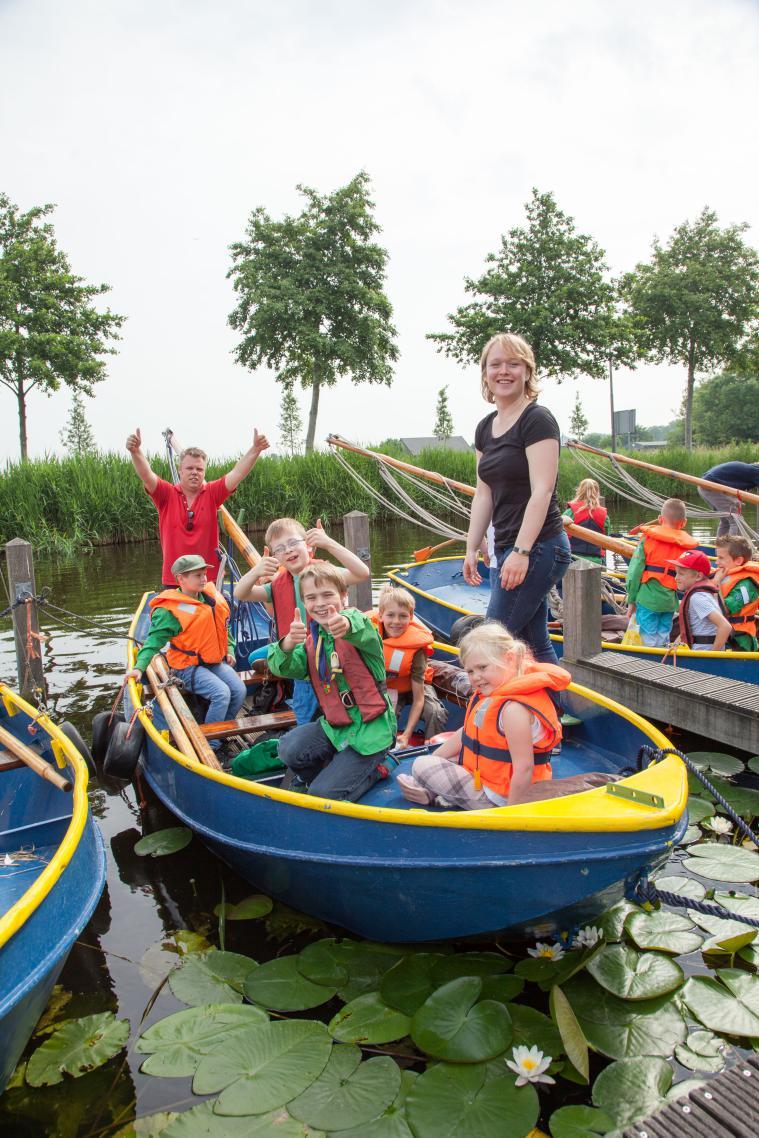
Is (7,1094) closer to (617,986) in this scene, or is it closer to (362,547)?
(617,986)

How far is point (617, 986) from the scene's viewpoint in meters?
3.06

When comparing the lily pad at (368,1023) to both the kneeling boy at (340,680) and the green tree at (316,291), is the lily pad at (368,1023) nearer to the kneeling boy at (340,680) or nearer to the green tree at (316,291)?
the kneeling boy at (340,680)

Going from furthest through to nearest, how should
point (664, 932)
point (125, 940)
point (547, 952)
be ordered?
point (125, 940) → point (664, 932) → point (547, 952)

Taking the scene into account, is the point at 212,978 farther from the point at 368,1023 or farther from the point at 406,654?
the point at 406,654

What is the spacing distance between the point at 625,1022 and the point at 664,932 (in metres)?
0.69

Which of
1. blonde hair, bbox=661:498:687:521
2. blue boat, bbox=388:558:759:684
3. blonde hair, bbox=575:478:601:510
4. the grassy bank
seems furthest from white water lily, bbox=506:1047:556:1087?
the grassy bank

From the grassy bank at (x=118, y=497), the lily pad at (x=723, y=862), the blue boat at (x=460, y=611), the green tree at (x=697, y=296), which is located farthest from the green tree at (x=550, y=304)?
the lily pad at (x=723, y=862)

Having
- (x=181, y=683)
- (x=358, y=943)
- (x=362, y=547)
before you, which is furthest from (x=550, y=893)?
(x=362, y=547)

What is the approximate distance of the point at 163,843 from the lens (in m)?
4.86

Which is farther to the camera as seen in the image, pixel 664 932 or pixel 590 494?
pixel 590 494

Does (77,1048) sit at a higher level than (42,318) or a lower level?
lower

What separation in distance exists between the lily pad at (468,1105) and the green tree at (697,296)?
34295 mm

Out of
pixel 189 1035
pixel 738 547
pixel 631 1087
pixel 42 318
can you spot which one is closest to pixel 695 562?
→ pixel 738 547

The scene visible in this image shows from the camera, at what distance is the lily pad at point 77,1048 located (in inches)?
114
